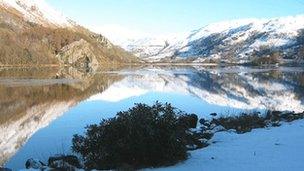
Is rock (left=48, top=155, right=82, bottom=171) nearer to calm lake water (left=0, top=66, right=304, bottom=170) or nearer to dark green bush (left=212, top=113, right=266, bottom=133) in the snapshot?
calm lake water (left=0, top=66, right=304, bottom=170)

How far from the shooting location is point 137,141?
1836cm

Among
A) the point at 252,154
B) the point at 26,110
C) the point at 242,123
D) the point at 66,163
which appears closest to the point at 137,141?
the point at 66,163

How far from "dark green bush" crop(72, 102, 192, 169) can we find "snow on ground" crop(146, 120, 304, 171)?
2.74ft

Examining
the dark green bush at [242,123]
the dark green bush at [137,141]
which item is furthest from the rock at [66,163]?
the dark green bush at [242,123]

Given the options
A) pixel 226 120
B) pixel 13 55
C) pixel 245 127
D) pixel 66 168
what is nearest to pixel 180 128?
pixel 66 168

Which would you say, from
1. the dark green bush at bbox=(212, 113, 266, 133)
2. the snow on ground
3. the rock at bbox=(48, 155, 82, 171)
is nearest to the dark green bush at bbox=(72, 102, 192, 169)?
the rock at bbox=(48, 155, 82, 171)

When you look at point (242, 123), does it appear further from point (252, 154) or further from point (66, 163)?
point (66, 163)

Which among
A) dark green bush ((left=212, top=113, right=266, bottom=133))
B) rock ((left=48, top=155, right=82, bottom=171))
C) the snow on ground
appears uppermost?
the snow on ground

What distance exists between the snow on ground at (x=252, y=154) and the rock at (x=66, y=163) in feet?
10.2

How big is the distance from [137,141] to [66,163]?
106 inches

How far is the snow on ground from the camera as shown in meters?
16.7

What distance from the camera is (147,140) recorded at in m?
18.5

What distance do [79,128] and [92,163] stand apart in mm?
15778

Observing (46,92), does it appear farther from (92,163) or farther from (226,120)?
(92,163)
